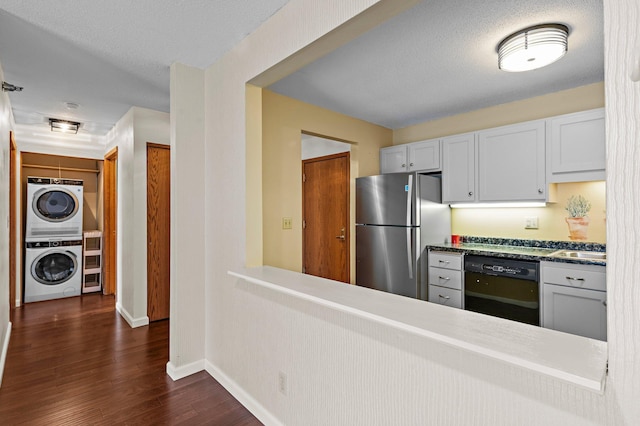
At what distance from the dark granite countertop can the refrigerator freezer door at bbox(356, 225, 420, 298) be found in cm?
28

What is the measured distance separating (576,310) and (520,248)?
2.77 ft

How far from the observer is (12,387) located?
7.60ft

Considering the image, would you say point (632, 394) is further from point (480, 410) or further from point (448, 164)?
point (448, 164)

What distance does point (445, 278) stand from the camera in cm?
320

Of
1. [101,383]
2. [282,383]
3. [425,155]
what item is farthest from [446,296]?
[101,383]

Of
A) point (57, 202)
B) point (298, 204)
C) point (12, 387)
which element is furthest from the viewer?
point (57, 202)

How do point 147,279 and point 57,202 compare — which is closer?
point 147,279

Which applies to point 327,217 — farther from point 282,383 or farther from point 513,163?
point 282,383

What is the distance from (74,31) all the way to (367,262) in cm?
313

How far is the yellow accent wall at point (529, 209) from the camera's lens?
2863 millimetres

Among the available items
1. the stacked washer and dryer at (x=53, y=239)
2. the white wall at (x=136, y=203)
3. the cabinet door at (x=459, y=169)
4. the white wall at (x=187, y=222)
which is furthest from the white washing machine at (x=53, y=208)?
the cabinet door at (x=459, y=169)

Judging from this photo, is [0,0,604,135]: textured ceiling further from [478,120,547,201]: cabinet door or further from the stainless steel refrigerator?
the stainless steel refrigerator

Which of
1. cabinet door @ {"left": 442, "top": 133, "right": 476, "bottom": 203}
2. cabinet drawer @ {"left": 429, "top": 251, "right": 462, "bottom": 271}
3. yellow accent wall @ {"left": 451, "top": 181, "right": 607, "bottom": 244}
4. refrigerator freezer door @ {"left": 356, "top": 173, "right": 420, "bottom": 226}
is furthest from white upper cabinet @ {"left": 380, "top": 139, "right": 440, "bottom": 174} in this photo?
cabinet drawer @ {"left": 429, "top": 251, "right": 462, "bottom": 271}

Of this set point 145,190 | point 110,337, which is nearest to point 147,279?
point 110,337
